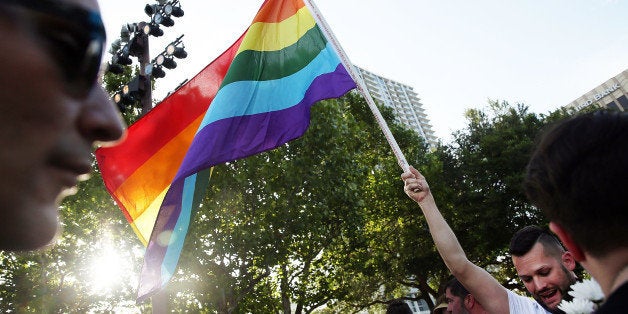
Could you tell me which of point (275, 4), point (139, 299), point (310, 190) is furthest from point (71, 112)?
point (310, 190)

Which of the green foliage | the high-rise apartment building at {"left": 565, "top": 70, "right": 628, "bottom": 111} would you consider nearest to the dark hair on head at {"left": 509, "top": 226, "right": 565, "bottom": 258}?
the green foliage

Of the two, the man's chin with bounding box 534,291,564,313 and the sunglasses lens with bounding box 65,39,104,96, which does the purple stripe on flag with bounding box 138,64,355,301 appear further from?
the sunglasses lens with bounding box 65,39,104,96

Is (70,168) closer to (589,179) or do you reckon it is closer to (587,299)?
(589,179)

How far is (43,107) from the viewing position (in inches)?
26.1

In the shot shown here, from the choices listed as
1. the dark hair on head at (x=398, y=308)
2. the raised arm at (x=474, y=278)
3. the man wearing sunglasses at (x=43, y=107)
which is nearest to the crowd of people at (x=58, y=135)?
the man wearing sunglasses at (x=43, y=107)

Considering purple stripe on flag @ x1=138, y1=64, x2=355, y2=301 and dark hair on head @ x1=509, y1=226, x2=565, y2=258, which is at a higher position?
purple stripe on flag @ x1=138, y1=64, x2=355, y2=301

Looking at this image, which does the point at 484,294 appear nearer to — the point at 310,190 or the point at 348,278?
the point at 310,190

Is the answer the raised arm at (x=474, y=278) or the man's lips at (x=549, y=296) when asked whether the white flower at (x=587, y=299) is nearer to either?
the raised arm at (x=474, y=278)

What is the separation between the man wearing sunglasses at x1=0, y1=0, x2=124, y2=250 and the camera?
62 centimetres

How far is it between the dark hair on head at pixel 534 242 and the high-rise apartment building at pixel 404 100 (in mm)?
132549

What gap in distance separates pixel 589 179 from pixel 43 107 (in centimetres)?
140

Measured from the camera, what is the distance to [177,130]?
5.40 m

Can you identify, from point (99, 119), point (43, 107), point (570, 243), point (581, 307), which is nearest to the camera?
point (43, 107)

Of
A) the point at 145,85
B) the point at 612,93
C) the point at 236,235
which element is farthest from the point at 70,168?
the point at 612,93
